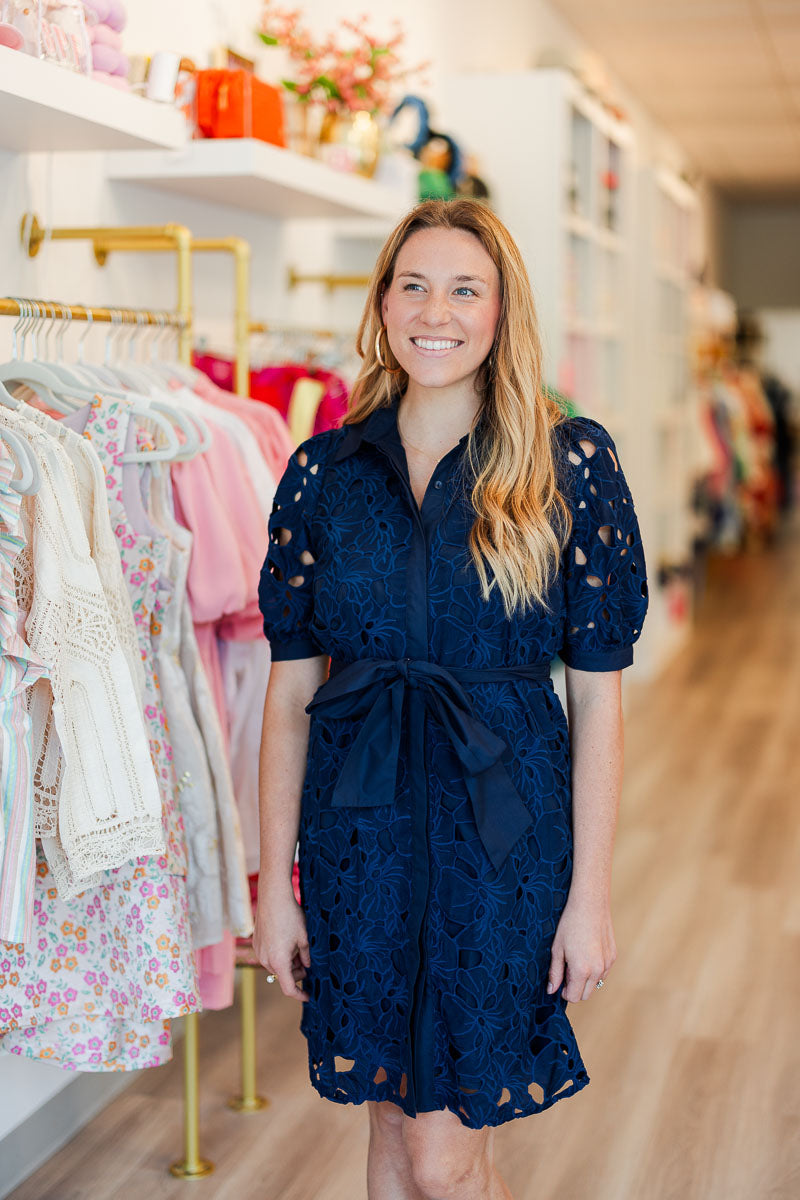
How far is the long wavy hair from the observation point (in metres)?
1.65

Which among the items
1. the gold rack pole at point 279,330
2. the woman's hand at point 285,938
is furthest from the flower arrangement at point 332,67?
the woman's hand at point 285,938

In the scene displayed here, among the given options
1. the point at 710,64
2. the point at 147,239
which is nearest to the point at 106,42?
the point at 147,239

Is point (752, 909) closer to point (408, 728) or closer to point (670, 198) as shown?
point (408, 728)

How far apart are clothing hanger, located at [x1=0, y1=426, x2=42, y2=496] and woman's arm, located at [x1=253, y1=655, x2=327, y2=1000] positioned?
0.40 metres

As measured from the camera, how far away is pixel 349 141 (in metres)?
3.23

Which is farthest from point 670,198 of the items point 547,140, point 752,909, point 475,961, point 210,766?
point 475,961

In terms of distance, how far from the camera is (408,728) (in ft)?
5.49

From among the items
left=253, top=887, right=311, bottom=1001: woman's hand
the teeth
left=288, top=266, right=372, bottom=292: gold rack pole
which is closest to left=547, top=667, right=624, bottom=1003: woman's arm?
left=253, top=887, right=311, bottom=1001: woman's hand

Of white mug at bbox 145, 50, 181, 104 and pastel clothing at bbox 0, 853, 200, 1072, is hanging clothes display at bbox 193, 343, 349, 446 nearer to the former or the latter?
white mug at bbox 145, 50, 181, 104

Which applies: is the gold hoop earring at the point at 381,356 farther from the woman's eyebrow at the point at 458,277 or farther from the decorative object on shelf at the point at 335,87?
the decorative object on shelf at the point at 335,87

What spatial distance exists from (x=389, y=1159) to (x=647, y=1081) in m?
1.10

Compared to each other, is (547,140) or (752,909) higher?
(547,140)

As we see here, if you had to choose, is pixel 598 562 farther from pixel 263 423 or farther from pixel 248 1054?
pixel 248 1054

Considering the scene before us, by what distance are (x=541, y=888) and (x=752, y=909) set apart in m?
2.21
